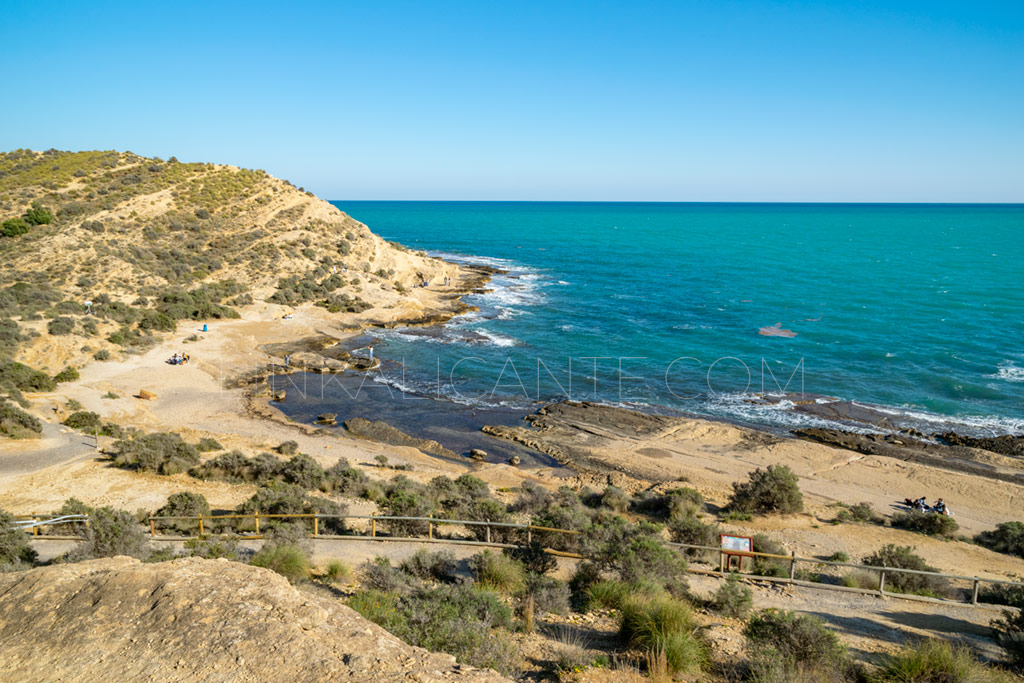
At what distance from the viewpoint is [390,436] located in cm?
2802

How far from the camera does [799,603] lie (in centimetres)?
1220

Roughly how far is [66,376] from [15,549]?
20.7 metres

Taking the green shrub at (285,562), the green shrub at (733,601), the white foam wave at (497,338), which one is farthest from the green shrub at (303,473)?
the white foam wave at (497,338)

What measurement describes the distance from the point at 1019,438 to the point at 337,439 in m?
30.1

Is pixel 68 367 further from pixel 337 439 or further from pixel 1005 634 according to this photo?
pixel 1005 634

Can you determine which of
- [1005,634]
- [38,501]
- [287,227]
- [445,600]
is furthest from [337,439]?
[287,227]

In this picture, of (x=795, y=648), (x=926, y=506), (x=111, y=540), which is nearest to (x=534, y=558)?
(x=795, y=648)

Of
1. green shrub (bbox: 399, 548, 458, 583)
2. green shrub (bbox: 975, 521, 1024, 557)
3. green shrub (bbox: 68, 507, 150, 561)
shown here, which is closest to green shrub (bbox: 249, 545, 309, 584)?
green shrub (bbox: 399, 548, 458, 583)

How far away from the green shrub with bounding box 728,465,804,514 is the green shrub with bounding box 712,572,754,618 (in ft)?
30.7

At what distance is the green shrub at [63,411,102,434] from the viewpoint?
23828mm

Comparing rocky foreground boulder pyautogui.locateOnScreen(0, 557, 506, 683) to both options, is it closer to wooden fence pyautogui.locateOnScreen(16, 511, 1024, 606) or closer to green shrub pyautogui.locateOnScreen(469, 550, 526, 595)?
green shrub pyautogui.locateOnScreen(469, 550, 526, 595)

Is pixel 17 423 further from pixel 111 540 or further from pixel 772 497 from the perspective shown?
pixel 772 497

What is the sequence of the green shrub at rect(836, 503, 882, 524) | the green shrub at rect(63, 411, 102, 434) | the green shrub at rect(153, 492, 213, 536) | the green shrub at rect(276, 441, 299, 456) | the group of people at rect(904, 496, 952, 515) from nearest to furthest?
the green shrub at rect(153, 492, 213, 536) → the green shrub at rect(836, 503, 882, 524) → the group of people at rect(904, 496, 952, 515) → the green shrub at rect(276, 441, 299, 456) → the green shrub at rect(63, 411, 102, 434)

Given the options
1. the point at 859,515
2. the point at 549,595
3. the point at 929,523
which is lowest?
the point at 859,515
